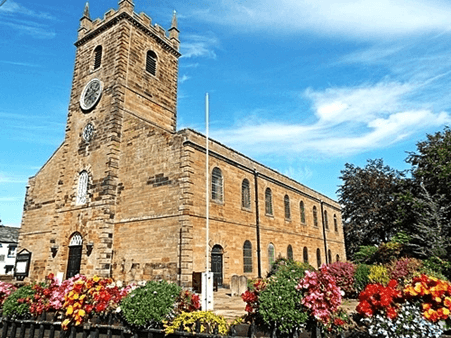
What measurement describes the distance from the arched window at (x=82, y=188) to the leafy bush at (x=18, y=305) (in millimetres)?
12094

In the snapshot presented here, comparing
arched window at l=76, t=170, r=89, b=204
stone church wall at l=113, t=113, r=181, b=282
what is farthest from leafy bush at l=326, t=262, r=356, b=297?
arched window at l=76, t=170, r=89, b=204

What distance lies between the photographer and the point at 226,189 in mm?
19188

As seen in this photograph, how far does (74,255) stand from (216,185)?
9.13 meters

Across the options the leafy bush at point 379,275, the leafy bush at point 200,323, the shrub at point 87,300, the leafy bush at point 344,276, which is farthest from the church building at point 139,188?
the leafy bush at point 200,323

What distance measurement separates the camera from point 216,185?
1853cm

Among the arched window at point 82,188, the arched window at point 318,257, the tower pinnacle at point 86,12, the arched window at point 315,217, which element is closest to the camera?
the arched window at point 82,188

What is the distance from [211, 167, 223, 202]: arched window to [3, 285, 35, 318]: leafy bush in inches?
443

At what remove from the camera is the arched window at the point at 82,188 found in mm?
19266

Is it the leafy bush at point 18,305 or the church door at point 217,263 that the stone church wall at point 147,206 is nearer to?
the church door at point 217,263

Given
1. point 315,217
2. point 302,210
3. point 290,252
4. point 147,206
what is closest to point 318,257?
point 315,217

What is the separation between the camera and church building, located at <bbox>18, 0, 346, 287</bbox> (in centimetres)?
1627

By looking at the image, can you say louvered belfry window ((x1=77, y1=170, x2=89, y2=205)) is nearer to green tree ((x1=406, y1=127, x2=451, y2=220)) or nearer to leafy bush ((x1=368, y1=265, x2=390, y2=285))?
leafy bush ((x1=368, y1=265, x2=390, y2=285))

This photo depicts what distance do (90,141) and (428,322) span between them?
64.6 feet

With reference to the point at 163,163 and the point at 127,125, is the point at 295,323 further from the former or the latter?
the point at 127,125
